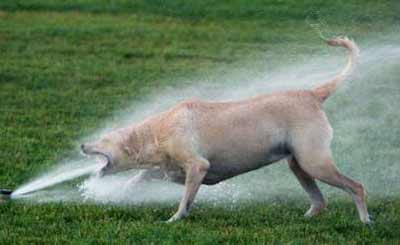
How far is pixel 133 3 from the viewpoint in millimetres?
25109

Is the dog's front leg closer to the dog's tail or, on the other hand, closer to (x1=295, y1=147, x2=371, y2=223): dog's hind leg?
(x1=295, y1=147, x2=371, y2=223): dog's hind leg

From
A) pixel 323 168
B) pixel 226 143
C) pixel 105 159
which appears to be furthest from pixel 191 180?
pixel 323 168

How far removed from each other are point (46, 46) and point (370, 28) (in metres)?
5.27

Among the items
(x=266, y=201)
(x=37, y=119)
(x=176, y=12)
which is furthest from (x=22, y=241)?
(x=176, y=12)

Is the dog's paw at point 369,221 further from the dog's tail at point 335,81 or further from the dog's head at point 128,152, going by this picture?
the dog's head at point 128,152

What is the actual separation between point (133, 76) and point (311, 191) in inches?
328

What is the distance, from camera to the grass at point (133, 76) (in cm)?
903

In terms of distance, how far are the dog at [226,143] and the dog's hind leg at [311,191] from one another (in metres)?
0.16

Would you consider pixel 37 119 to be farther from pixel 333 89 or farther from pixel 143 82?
pixel 333 89

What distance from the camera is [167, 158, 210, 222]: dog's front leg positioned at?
9414mm

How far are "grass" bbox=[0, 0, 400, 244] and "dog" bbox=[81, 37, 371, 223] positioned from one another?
1.09 feet

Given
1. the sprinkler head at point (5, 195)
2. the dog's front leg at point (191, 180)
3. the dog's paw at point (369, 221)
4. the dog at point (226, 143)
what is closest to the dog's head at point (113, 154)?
the dog at point (226, 143)

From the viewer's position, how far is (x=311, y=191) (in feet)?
32.8

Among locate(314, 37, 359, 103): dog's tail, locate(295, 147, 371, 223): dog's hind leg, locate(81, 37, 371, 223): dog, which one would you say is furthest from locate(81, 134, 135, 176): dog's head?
locate(314, 37, 359, 103): dog's tail
